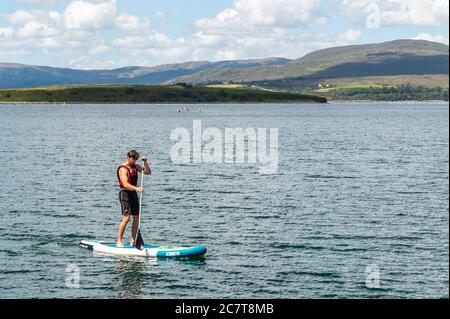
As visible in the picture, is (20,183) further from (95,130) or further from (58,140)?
(95,130)

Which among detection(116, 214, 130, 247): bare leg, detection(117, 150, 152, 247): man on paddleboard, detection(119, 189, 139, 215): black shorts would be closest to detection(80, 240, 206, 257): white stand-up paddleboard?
detection(116, 214, 130, 247): bare leg

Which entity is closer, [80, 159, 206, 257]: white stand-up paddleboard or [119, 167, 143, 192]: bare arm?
[119, 167, 143, 192]: bare arm

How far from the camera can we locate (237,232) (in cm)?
4003

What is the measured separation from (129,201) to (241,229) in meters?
9.90

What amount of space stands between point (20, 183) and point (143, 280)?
34279 mm

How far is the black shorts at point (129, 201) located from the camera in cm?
3269

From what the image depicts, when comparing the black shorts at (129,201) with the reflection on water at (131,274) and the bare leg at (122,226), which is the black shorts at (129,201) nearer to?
the bare leg at (122,226)

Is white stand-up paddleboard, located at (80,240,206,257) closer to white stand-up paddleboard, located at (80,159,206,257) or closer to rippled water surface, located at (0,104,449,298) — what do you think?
white stand-up paddleboard, located at (80,159,206,257)

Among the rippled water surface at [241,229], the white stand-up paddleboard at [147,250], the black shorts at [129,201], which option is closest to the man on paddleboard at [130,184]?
the black shorts at [129,201]

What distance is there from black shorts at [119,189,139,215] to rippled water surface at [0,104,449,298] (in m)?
2.28

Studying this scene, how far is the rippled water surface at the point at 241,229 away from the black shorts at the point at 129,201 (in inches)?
89.8

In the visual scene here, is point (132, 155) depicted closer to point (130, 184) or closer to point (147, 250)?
point (130, 184)

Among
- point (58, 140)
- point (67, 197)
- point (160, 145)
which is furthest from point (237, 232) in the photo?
point (58, 140)

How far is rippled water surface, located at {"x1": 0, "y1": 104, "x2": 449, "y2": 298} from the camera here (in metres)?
29.4
